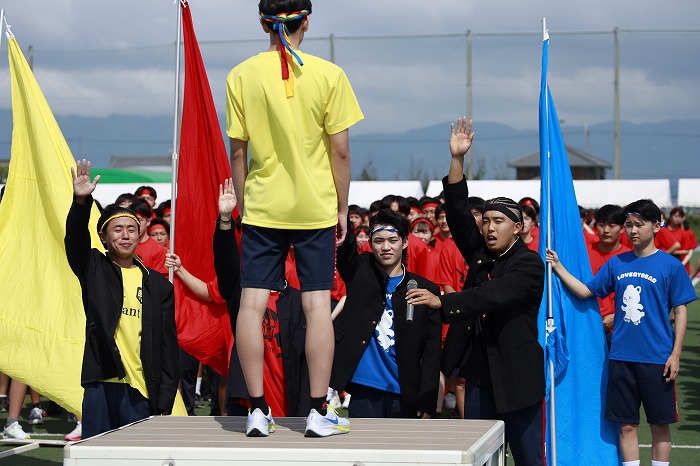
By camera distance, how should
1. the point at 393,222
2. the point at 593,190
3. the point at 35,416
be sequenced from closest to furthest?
the point at 393,222 < the point at 35,416 < the point at 593,190

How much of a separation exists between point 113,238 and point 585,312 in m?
3.31

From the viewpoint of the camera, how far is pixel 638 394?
6977 mm

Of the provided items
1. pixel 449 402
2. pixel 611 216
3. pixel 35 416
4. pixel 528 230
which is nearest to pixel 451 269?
pixel 528 230

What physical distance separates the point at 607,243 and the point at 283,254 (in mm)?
4804

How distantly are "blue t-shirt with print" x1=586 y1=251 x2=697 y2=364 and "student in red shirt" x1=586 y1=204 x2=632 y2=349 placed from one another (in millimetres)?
1758

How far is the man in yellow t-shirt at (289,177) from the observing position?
16.2ft

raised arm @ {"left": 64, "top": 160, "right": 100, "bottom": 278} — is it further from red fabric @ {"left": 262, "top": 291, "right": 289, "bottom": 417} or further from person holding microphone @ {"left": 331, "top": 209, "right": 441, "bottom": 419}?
person holding microphone @ {"left": 331, "top": 209, "right": 441, "bottom": 419}

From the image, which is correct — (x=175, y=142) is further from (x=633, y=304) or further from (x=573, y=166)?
(x=573, y=166)

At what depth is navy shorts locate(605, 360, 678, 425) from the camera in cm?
686

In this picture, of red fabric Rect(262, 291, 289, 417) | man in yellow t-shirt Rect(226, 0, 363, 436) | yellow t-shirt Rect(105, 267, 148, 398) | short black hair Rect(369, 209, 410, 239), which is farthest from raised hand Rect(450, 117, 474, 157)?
yellow t-shirt Rect(105, 267, 148, 398)

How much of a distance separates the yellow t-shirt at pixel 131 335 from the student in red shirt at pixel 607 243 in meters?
4.29

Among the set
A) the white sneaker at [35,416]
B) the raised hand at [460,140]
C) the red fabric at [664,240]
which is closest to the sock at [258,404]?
the raised hand at [460,140]

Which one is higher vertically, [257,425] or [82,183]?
[82,183]

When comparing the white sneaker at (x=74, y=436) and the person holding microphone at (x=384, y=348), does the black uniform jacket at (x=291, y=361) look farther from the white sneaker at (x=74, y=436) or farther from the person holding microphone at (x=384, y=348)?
the white sneaker at (x=74, y=436)
